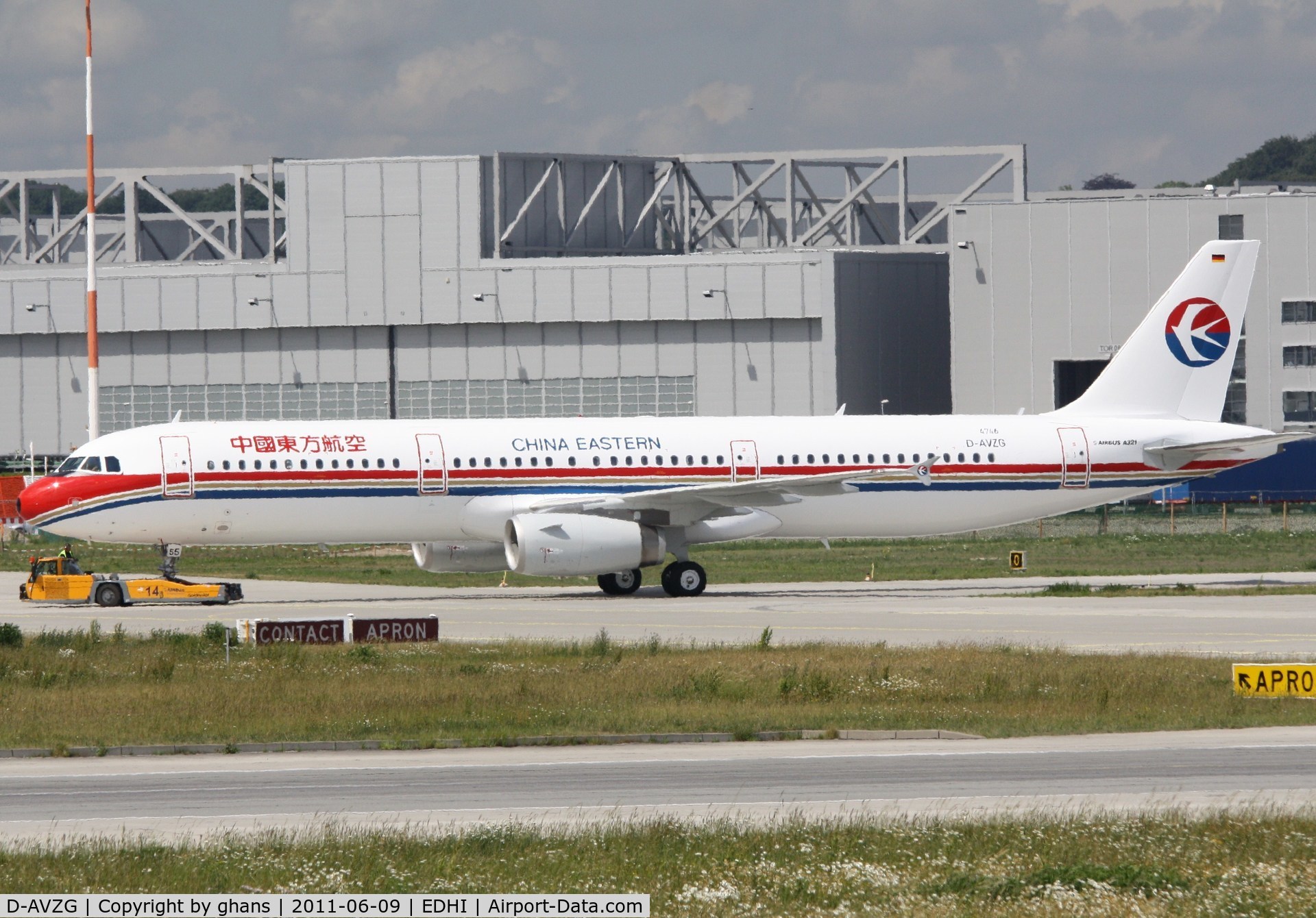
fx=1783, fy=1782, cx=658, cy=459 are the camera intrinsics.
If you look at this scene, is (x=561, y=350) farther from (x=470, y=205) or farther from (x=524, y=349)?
(x=470, y=205)

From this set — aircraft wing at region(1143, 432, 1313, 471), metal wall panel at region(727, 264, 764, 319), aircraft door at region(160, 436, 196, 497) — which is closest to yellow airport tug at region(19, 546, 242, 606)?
aircraft door at region(160, 436, 196, 497)

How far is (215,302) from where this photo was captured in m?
88.6

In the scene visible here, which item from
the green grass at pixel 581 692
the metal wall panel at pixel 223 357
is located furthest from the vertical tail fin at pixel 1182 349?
the metal wall panel at pixel 223 357

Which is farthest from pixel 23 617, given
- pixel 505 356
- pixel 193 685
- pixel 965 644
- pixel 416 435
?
pixel 505 356

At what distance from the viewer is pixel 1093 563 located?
59.1 metres

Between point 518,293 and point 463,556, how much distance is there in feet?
121

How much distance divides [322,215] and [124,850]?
240 ft

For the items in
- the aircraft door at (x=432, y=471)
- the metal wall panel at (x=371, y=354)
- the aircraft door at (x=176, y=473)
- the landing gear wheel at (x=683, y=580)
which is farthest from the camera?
the metal wall panel at (x=371, y=354)

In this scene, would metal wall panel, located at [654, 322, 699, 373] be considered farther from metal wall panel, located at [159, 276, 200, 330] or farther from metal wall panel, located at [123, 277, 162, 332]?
metal wall panel, located at [123, 277, 162, 332]

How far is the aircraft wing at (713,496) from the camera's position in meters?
48.0

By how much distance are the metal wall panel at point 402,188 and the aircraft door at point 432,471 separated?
130 ft

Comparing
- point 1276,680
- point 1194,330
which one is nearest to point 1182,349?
point 1194,330

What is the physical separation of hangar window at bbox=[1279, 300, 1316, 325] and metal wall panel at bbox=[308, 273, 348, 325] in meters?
44.3
